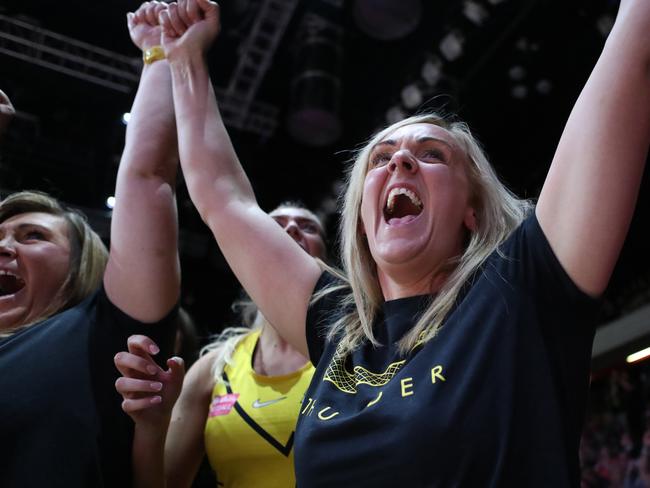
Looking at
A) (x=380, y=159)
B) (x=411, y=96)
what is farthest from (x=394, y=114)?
(x=380, y=159)

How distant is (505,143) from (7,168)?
9.79ft

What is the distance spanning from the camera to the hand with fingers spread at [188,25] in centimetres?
144

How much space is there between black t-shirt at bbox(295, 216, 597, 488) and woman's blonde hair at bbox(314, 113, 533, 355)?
3cm

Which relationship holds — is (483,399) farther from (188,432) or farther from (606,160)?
(188,432)

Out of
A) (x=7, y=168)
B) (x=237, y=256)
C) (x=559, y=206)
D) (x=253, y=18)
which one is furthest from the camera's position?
(x=253, y=18)

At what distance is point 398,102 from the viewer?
164 inches

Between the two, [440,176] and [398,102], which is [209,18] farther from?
[398,102]

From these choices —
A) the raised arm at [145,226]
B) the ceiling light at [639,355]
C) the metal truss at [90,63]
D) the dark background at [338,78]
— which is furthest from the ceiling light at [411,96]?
the raised arm at [145,226]

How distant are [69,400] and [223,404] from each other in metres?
0.60

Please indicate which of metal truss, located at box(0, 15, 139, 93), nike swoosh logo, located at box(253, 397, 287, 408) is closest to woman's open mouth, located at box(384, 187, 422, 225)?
nike swoosh logo, located at box(253, 397, 287, 408)

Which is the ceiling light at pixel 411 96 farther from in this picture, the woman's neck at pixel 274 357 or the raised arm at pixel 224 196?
the raised arm at pixel 224 196

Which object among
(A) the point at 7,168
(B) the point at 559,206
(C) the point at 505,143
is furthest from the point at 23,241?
(C) the point at 505,143

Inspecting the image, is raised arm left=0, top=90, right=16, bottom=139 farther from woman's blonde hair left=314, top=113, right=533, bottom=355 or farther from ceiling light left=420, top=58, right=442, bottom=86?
ceiling light left=420, top=58, right=442, bottom=86

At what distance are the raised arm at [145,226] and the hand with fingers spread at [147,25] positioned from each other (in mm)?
230
